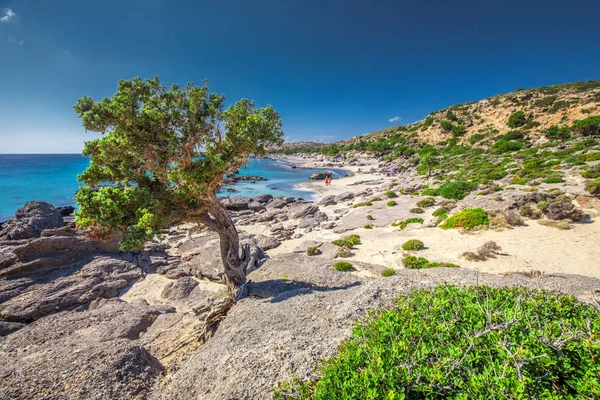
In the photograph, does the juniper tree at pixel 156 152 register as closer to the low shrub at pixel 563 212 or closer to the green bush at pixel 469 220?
the green bush at pixel 469 220

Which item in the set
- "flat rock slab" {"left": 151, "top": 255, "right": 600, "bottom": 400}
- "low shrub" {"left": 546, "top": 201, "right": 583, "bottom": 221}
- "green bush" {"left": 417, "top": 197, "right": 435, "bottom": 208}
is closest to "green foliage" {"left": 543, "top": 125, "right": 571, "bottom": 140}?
"green bush" {"left": 417, "top": 197, "right": 435, "bottom": 208}

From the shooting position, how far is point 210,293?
12961 millimetres

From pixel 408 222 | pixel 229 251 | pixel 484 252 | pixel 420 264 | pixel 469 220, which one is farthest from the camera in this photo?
pixel 408 222

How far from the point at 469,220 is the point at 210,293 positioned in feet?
59.2

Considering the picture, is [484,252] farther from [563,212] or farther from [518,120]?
[518,120]

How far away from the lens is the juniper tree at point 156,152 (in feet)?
24.8

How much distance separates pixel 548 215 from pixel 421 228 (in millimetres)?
8193

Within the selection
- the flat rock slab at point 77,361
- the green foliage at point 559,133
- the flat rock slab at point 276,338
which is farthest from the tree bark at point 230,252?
the green foliage at point 559,133

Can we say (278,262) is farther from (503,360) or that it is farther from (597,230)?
(597,230)

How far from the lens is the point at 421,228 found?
19094mm

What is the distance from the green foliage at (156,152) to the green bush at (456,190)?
2338cm

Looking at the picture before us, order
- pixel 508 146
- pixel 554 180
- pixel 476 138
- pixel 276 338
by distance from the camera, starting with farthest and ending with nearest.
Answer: pixel 476 138
pixel 508 146
pixel 554 180
pixel 276 338

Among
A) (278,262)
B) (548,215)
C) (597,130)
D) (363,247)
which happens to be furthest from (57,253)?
(597,130)

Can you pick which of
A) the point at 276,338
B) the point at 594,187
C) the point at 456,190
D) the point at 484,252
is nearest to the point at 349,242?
the point at 484,252
